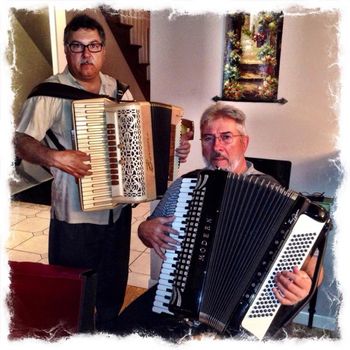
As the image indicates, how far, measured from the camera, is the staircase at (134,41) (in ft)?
13.6

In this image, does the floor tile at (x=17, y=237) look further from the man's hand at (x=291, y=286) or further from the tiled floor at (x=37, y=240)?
the man's hand at (x=291, y=286)

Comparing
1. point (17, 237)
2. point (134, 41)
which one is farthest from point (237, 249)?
point (134, 41)

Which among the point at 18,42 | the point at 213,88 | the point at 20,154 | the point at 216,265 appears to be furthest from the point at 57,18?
the point at 216,265

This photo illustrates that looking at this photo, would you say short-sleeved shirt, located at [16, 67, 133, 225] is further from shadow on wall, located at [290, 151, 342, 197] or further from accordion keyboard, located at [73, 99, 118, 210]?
shadow on wall, located at [290, 151, 342, 197]

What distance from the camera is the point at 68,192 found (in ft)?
5.62

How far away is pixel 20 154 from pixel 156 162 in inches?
22.2

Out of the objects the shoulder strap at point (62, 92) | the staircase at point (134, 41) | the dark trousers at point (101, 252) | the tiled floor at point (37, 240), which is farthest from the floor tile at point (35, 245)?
the staircase at point (134, 41)

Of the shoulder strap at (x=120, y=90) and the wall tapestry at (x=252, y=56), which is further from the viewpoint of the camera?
the wall tapestry at (x=252, y=56)

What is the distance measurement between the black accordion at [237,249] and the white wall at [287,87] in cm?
96

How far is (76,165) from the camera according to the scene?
4.95ft

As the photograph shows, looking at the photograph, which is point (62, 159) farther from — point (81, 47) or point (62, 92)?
point (81, 47)

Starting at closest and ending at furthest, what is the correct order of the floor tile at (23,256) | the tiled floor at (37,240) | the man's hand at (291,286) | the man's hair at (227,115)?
1. the man's hand at (291,286)
2. the man's hair at (227,115)
3. the tiled floor at (37,240)
4. the floor tile at (23,256)

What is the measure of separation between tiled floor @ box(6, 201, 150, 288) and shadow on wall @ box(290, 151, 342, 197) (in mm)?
1203

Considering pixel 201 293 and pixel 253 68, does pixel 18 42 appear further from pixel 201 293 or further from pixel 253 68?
pixel 201 293
